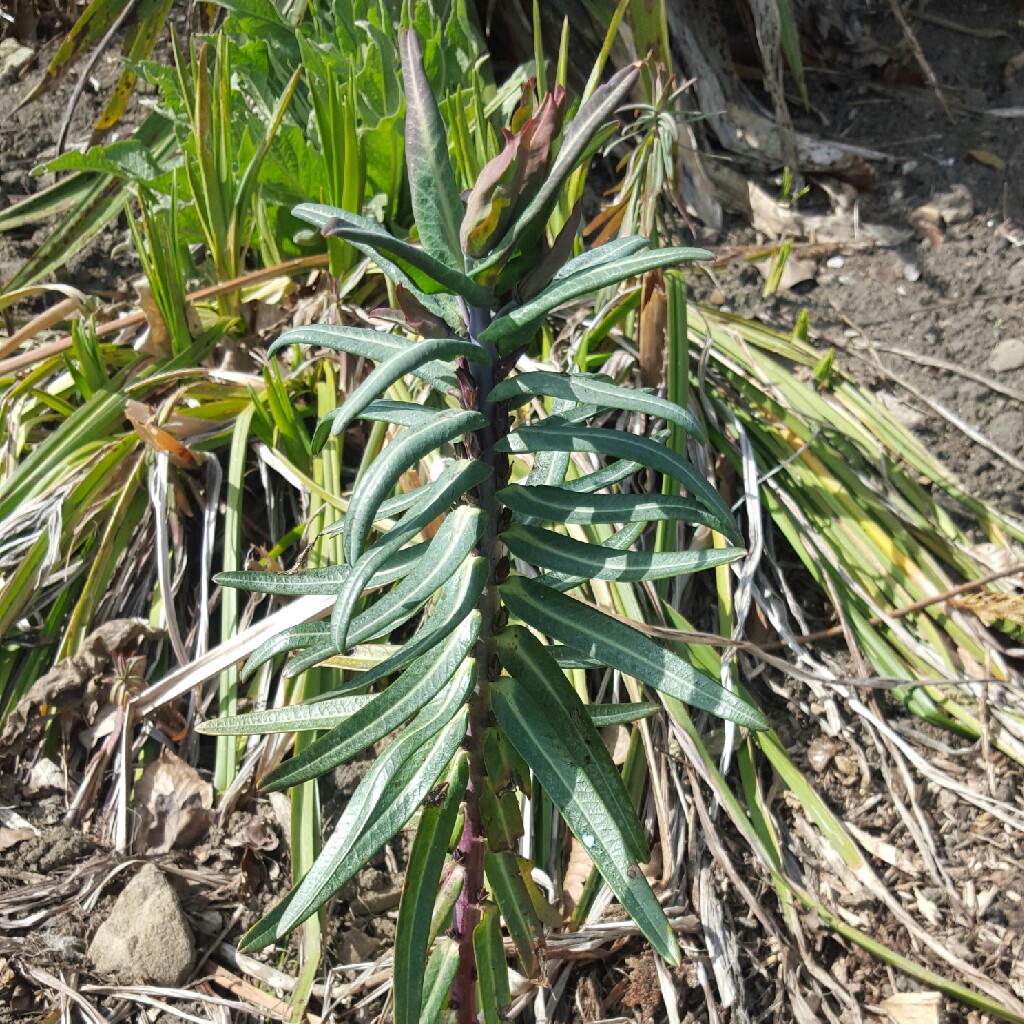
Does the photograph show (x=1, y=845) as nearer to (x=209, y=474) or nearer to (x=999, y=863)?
(x=209, y=474)

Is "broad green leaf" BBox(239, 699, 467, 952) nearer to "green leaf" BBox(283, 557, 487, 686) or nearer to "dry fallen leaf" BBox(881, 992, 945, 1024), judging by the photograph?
"green leaf" BBox(283, 557, 487, 686)

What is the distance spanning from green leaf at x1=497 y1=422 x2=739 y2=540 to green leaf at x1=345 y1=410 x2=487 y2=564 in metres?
0.10

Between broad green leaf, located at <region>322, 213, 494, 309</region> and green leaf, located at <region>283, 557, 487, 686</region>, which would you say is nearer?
broad green leaf, located at <region>322, 213, 494, 309</region>

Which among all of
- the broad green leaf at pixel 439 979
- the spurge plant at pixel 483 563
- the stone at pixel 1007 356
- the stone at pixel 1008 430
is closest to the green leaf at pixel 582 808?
the spurge plant at pixel 483 563

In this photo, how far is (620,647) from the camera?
0.99m

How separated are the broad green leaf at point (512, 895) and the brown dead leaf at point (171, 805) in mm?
698

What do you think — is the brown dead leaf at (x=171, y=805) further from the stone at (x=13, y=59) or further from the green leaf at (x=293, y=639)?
the stone at (x=13, y=59)

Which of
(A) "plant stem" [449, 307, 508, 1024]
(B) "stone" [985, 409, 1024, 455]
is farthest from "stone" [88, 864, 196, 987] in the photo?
(B) "stone" [985, 409, 1024, 455]

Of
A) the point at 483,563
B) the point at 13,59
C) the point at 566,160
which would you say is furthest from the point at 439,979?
the point at 13,59

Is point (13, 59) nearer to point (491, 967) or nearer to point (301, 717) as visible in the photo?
point (301, 717)

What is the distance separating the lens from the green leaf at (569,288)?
857mm

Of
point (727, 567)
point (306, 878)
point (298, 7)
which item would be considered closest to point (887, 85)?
point (298, 7)

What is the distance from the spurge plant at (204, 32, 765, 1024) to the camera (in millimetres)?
835

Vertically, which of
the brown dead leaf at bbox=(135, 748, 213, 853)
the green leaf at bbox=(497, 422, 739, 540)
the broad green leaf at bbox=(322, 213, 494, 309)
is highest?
the broad green leaf at bbox=(322, 213, 494, 309)
